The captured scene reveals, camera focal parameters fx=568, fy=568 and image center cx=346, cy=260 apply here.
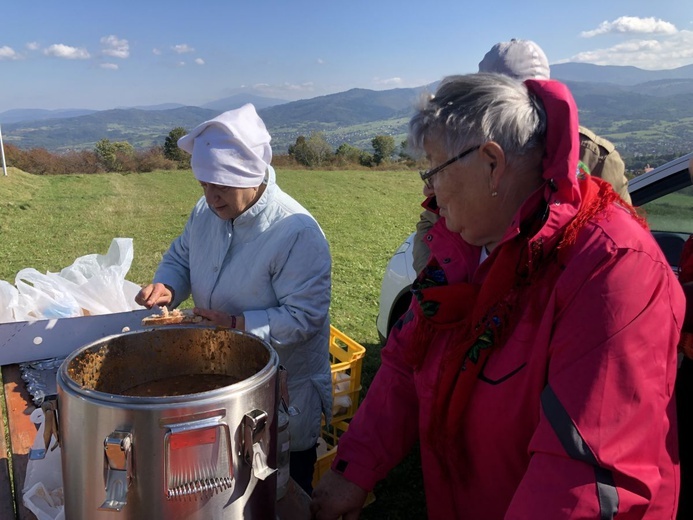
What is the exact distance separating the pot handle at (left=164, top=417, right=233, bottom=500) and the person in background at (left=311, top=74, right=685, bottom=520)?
1.73ft

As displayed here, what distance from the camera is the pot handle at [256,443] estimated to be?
103 centimetres

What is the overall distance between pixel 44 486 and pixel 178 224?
11186 millimetres

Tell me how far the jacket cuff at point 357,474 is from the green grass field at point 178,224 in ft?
6.51

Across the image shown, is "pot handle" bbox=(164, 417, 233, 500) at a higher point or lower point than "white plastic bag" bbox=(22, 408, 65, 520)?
higher

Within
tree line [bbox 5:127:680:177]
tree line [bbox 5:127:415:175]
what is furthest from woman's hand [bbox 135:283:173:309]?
tree line [bbox 5:127:680:177]

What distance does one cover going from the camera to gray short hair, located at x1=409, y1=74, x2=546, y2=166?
1.19 metres

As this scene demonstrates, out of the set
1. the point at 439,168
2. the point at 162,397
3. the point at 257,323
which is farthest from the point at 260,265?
the point at 162,397

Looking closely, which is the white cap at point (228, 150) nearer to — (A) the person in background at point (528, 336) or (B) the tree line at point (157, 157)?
(A) the person in background at point (528, 336)

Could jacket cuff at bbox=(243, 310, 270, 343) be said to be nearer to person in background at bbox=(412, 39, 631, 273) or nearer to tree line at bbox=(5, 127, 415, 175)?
person in background at bbox=(412, 39, 631, 273)

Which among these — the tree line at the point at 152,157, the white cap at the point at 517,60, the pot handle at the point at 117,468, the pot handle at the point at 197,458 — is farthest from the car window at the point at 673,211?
the tree line at the point at 152,157

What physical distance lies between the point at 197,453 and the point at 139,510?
15 centimetres

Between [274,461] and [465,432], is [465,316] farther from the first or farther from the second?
[274,461]

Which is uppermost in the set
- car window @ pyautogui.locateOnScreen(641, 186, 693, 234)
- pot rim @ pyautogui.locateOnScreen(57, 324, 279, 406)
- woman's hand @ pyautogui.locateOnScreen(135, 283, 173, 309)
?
car window @ pyautogui.locateOnScreen(641, 186, 693, 234)

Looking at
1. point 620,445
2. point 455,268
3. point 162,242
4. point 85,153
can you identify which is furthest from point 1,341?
point 85,153
